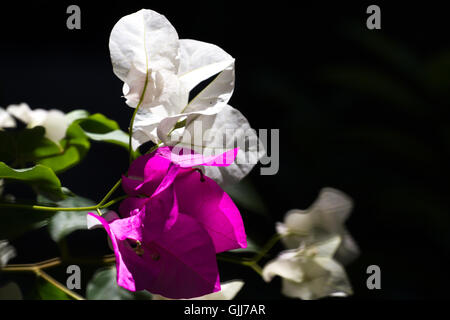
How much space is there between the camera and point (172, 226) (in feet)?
0.80

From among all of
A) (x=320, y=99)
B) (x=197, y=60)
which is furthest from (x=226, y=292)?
(x=320, y=99)

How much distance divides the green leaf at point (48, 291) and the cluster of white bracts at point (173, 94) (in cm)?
11

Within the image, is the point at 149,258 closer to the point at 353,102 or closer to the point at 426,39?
the point at 353,102

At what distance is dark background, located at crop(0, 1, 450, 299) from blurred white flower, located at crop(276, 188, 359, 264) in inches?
25.6

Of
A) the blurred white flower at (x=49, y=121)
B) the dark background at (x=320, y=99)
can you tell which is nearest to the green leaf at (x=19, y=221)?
the blurred white flower at (x=49, y=121)

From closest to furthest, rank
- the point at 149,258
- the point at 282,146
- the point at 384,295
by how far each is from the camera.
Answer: the point at 149,258 → the point at 384,295 → the point at 282,146

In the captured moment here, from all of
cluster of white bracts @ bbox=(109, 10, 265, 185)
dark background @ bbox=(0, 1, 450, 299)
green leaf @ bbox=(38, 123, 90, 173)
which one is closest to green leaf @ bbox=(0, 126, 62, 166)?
green leaf @ bbox=(38, 123, 90, 173)

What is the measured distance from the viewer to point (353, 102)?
188cm

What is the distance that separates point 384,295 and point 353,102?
2.96 ft

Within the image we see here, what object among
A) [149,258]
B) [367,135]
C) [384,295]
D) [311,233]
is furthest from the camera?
[367,135]

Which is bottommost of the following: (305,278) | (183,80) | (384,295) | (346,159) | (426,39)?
(384,295)

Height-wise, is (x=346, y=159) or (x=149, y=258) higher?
(x=149, y=258)

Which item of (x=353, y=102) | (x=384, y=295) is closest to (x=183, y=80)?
(x=384, y=295)

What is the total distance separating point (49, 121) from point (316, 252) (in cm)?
24
